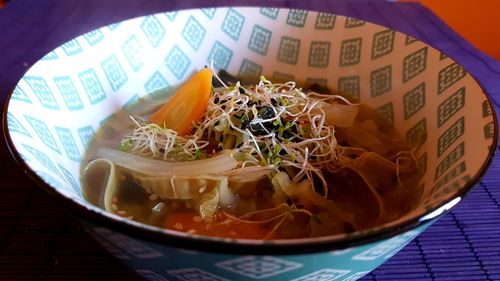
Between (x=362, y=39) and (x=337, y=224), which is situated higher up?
(x=362, y=39)

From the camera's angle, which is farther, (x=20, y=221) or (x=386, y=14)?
(x=386, y=14)

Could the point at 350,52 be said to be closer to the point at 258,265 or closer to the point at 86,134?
the point at 86,134

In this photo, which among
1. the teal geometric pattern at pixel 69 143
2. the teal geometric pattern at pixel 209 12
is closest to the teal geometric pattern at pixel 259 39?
the teal geometric pattern at pixel 209 12

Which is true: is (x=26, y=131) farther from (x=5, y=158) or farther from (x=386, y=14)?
(x=386, y=14)

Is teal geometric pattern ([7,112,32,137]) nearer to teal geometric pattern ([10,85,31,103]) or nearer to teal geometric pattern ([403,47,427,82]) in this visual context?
teal geometric pattern ([10,85,31,103])

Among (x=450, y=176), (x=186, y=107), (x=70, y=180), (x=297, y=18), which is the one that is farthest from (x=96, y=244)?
(x=297, y=18)

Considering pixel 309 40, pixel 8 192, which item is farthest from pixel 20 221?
pixel 309 40
